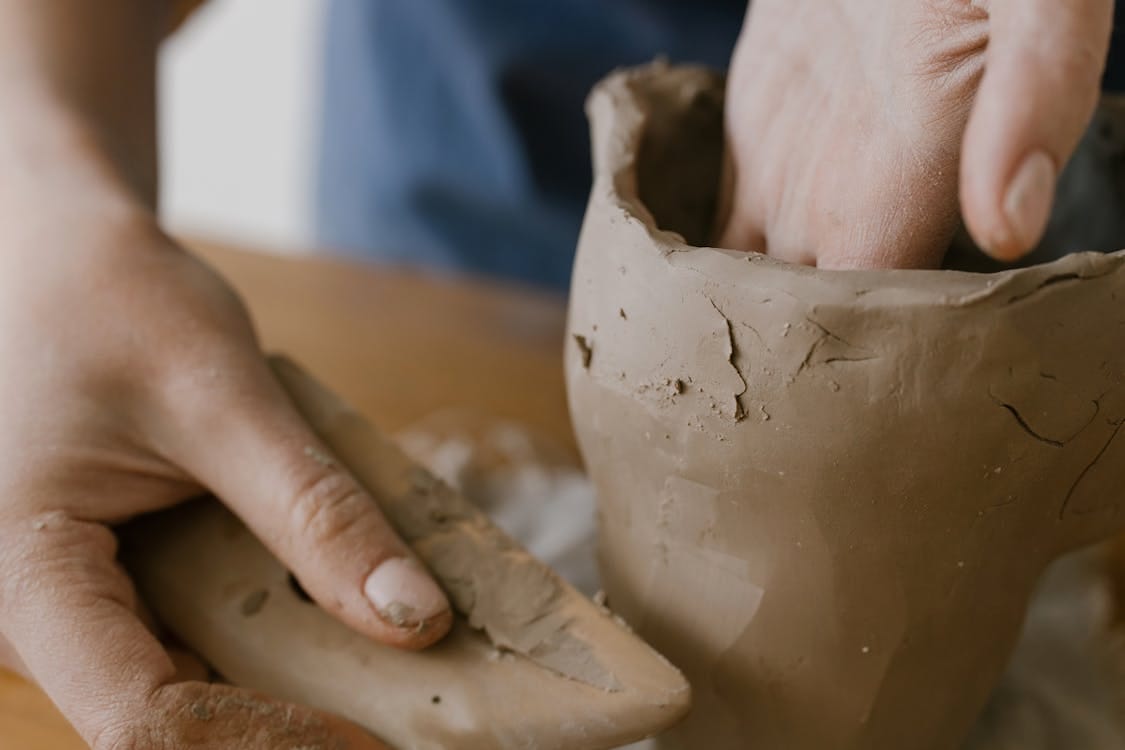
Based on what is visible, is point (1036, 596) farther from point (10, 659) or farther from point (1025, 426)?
point (10, 659)

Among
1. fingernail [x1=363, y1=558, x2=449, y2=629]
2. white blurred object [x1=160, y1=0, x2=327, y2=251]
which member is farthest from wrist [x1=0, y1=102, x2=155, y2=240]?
white blurred object [x1=160, y1=0, x2=327, y2=251]

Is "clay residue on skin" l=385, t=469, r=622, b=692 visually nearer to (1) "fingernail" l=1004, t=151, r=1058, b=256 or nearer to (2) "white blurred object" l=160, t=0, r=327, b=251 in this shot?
(1) "fingernail" l=1004, t=151, r=1058, b=256

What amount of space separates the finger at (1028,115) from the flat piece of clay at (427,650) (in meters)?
0.23

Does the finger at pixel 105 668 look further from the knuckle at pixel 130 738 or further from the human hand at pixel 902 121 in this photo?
the human hand at pixel 902 121

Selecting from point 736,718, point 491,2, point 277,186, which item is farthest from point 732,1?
point 277,186

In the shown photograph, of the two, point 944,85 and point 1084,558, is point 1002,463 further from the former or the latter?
point 1084,558

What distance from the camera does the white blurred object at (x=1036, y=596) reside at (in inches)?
24.6

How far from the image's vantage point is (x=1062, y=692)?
65cm

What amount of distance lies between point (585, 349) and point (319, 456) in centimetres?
14

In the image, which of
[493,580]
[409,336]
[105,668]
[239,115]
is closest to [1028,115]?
[493,580]

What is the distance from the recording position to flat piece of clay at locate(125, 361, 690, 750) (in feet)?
1.59

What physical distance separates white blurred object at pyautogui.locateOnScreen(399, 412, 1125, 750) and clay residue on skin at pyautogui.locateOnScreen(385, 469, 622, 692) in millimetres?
117

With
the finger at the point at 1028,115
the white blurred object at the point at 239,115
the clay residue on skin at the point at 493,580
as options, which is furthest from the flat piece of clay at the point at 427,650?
the white blurred object at the point at 239,115

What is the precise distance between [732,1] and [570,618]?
588 mm
